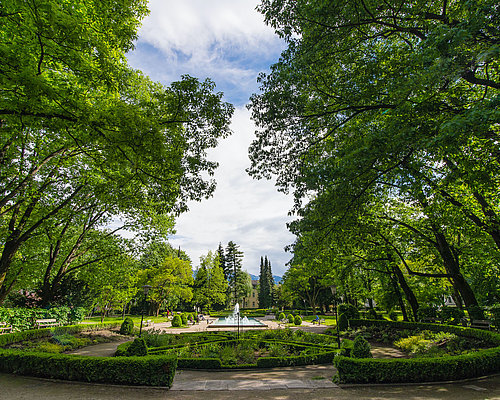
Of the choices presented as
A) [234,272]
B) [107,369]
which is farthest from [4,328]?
[234,272]

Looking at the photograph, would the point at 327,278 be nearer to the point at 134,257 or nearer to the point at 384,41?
the point at 134,257

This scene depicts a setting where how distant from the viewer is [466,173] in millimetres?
A: 7875

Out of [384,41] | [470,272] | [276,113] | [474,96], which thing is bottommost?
[470,272]

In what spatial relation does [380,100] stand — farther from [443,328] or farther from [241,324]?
[241,324]

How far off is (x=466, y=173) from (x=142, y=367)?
10996 millimetres

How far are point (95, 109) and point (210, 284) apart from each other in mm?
43432

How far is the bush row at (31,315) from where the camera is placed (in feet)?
47.2

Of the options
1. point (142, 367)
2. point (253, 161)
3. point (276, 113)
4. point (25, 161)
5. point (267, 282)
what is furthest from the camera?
point (267, 282)

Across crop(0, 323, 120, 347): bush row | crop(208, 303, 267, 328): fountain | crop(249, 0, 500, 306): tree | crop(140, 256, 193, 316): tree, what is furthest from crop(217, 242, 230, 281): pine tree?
crop(249, 0, 500, 306): tree

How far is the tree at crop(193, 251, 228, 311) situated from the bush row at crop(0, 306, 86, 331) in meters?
26.9

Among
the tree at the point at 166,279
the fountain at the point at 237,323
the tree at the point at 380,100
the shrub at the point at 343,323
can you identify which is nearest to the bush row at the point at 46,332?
the fountain at the point at 237,323

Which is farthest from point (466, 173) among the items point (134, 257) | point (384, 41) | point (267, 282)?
point (267, 282)

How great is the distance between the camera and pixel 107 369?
7.53 meters

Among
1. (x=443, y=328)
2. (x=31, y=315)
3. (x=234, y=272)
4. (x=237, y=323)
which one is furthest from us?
(x=234, y=272)
